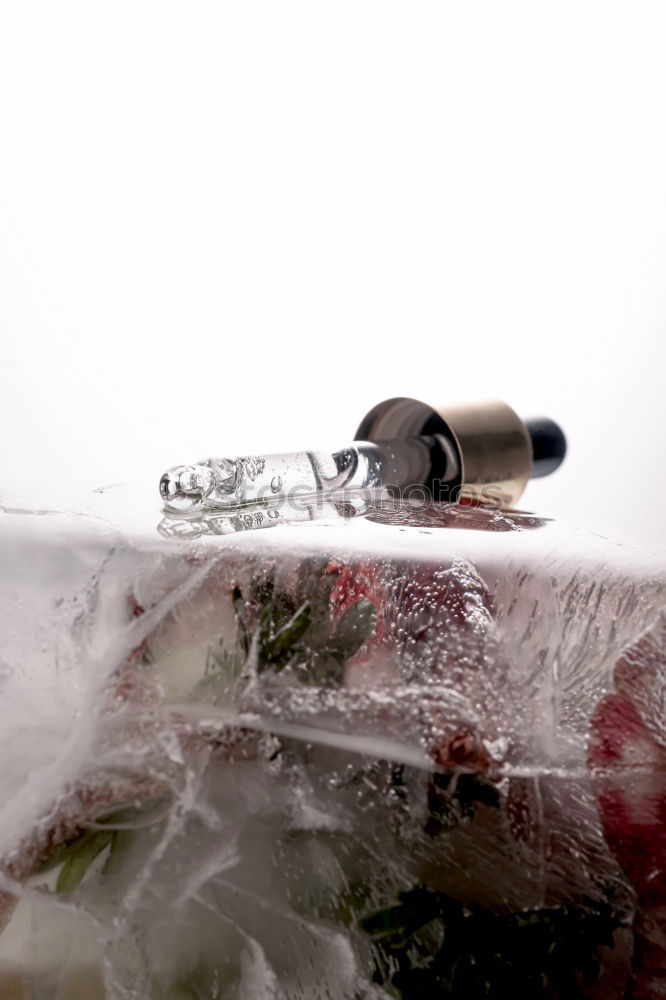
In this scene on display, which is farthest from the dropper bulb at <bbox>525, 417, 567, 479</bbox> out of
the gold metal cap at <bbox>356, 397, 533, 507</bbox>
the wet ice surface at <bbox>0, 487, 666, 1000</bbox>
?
the wet ice surface at <bbox>0, 487, 666, 1000</bbox>

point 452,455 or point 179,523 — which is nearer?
point 179,523

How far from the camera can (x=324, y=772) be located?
250 mm

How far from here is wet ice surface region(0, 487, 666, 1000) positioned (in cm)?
23

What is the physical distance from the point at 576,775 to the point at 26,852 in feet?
0.49

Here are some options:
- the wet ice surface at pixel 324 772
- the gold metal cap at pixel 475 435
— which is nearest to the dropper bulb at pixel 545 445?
the gold metal cap at pixel 475 435

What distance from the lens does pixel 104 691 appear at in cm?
26

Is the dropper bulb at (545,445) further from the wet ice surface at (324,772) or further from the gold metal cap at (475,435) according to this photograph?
the wet ice surface at (324,772)

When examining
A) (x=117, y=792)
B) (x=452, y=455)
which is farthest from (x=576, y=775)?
(x=452, y=455)

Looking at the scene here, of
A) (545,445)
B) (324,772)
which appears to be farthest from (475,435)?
(324,772)

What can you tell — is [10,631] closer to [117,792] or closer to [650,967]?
[117,792]

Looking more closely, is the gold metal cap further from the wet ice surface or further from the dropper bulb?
the wet ice surface

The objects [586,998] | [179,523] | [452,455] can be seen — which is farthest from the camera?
[452,455]

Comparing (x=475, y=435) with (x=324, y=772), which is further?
(x=475, y=435)

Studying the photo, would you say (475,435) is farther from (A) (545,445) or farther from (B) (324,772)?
(B) (324,772)
